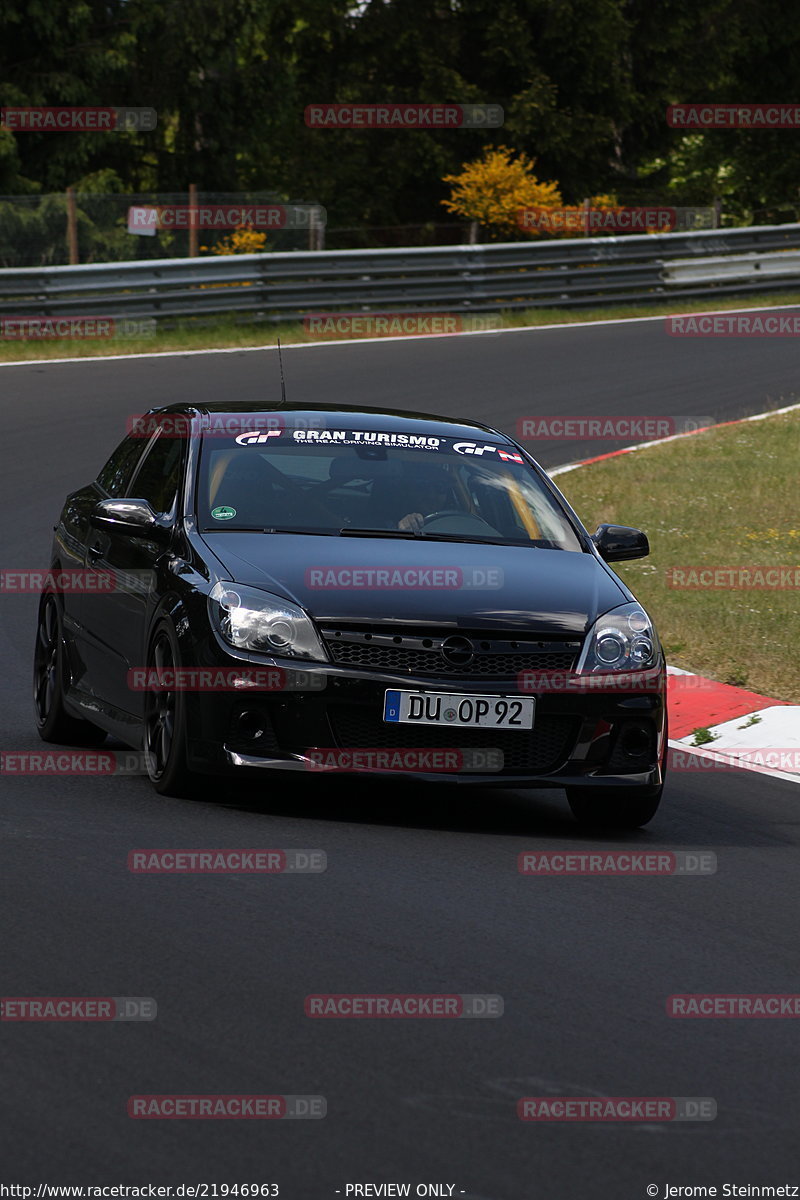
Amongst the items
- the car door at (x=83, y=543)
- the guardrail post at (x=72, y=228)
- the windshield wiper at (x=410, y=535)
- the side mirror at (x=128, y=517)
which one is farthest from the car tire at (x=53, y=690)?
the guardrail post at (x=72, y=228)

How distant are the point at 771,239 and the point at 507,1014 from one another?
2733 centimetres

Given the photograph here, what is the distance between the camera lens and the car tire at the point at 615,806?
771 centimetres

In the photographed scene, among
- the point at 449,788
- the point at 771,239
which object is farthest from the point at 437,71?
the point at 449,788

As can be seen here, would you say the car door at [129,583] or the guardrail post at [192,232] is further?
the guardrail post at [192,232]

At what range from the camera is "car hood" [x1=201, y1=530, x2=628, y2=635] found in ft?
24.2

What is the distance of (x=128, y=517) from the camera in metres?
8.19

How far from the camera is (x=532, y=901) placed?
6.47 m

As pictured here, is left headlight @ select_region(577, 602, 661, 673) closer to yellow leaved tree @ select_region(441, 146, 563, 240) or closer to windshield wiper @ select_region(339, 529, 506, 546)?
windshield wiper @ select_region(339, 529, 506, 546)

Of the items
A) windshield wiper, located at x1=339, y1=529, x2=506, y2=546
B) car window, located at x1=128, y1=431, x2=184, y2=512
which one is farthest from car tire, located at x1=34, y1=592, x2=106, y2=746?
windshield wiper, located at x1=339, y1=529, x2=506, y2=546

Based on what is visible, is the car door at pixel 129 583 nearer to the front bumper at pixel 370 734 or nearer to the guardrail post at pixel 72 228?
the front bumper at pixel 370 734

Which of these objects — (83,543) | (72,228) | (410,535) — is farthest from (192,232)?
(410,535)

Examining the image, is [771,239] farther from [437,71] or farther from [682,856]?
[682,856]

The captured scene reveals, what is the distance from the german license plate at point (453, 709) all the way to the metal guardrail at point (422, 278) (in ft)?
58.8

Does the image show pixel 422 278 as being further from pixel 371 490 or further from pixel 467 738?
pixel 467 738
